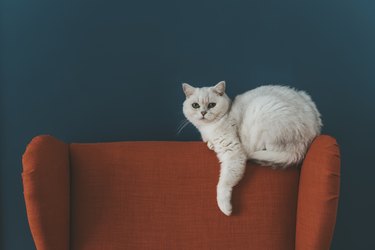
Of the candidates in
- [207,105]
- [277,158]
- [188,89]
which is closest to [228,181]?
[277,158]

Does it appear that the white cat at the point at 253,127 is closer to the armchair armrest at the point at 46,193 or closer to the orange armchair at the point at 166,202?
the orange armchair at the point at 166,202

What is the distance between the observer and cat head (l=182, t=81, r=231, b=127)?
173 centimetres

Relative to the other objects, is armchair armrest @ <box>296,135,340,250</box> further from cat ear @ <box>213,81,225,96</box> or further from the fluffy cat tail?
cat ear @ <box>213,81,225,96</box>

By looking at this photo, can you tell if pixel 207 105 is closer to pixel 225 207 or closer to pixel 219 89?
pixel 219 89

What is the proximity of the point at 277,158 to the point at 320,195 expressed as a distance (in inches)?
8.8

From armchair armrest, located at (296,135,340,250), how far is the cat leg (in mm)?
248

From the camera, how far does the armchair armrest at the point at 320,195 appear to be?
4.66 feet

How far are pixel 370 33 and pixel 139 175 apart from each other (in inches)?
52.0

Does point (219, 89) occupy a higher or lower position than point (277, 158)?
higher

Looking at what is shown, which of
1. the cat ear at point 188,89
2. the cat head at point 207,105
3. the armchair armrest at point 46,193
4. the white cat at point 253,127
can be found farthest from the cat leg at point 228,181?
the armchair armrest at point 46,193

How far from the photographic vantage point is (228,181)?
1.60m

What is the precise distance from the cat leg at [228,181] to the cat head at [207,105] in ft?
0.74

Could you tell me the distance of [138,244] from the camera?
1637 millimetres

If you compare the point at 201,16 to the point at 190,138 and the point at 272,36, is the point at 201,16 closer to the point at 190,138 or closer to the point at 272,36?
the point at 272,36
